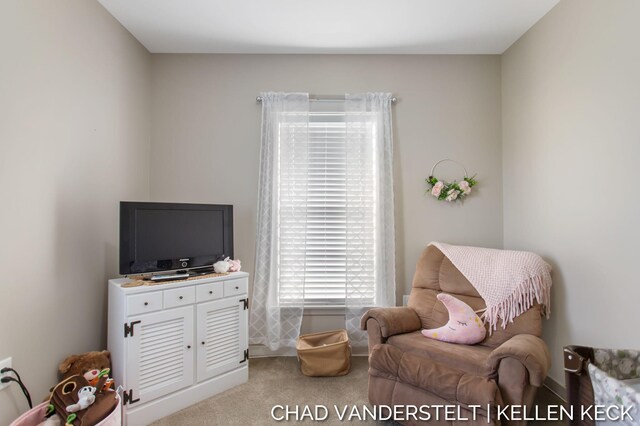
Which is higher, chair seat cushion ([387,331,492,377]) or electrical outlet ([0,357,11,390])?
electrical outlet ([0,357,11,390])

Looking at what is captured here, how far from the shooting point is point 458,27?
8.20 feet

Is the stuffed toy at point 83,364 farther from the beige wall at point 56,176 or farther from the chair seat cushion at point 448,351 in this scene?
the chair seat cushion at point 448,351

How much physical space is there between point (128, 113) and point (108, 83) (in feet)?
0.95

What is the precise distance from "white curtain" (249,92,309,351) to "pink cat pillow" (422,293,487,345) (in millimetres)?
1219

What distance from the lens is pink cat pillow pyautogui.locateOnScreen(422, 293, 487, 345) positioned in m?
2.00

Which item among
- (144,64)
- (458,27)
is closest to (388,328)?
(458,27)

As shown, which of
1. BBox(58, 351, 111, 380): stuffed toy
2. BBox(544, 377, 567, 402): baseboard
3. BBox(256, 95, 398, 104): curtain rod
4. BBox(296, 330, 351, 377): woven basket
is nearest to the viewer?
BBox(58, 351, 111, 380): stuffed toy

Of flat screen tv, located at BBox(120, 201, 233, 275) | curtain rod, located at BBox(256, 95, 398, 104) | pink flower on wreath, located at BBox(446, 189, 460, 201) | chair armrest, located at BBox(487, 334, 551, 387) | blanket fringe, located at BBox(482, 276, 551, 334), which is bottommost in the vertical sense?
chair armrest, located at BBox(487, 334, 551, 387)

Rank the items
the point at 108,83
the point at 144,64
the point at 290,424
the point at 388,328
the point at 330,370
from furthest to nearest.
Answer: the point at 144,64, the point at 330,370, the point at 108,83, the point at 388,328, the point at 290,424

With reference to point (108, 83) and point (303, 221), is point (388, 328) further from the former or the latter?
point (108, 83)

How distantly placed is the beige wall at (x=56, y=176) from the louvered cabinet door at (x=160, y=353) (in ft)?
1.36

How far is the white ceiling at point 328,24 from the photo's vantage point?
2.23 m

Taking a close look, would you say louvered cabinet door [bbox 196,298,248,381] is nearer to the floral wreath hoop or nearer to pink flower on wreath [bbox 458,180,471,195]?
the floral wreath hoop

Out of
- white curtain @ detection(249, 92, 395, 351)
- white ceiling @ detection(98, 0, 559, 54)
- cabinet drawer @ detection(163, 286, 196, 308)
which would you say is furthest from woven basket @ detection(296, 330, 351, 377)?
white ceiling @ detection(98, 0, 559, 54)
